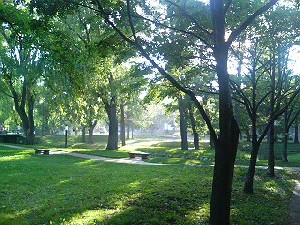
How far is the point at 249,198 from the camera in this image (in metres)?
10.6

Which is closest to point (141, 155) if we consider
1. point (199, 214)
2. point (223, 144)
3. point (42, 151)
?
point (42, 151)

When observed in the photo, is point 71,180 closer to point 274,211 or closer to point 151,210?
point 151,210

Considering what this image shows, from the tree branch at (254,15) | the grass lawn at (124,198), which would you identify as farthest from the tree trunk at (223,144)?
the grass lawn at (124,198)

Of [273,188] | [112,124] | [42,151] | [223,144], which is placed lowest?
[273,188]

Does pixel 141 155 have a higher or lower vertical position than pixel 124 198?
higher

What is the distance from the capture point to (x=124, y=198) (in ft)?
32.4

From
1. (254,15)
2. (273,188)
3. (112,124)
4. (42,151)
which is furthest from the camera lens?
(112,124)

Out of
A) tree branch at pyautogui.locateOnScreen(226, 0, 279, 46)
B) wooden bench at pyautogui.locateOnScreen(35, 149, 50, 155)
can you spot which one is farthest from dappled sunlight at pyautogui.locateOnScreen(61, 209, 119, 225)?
wooden bench at pyautogui.locateOnScreen(35, 149, 50, 155)

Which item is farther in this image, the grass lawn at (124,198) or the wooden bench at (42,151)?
the wooden bench at (42,151)

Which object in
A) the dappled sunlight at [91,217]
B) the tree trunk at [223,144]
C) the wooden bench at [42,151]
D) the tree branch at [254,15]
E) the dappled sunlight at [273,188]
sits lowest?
the dappled sunlight at [273,188]

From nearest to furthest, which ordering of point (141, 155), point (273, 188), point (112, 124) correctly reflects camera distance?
1. point (273, 188)
2. point (141, 155)
3. point (112, 124)

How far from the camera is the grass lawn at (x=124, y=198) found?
7.86m

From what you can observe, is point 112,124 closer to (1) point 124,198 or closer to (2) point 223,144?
(1) point 124,198

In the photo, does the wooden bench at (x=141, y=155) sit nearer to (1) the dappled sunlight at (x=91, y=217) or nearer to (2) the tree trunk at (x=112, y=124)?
(2) the tree trunk at (x=112, y=124)
